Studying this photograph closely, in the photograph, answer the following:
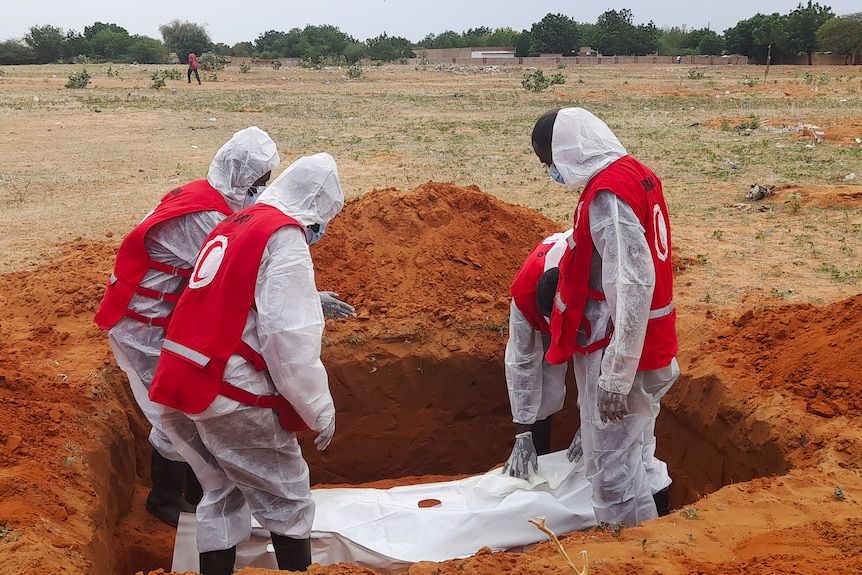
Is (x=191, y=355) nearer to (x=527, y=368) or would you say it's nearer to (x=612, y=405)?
(x=612, y=405)

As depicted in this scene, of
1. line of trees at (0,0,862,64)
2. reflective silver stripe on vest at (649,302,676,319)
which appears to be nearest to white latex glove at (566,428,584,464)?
reflective silver stripe on vest at (649,302,676,319)

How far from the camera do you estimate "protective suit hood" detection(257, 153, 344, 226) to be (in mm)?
3152

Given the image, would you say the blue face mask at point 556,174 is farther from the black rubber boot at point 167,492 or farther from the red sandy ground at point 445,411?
the black rubber boot at point 167,492

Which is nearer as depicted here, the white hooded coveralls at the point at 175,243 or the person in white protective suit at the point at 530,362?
the white hooded coveralls at the point at 175,243

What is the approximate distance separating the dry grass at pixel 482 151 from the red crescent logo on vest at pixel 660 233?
105 inches

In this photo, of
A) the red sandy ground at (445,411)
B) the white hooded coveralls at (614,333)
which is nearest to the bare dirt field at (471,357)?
the red sandy ground at (445,411)

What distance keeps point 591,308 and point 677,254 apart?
374cm

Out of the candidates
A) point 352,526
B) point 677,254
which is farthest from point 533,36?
point 352,526

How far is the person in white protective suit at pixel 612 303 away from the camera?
3.06 m

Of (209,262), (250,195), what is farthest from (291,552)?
(250,195)

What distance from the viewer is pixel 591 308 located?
11.1ft

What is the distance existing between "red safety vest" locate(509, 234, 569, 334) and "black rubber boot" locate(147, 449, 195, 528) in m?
2.01

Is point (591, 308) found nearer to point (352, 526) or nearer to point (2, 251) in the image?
point (352, 526)

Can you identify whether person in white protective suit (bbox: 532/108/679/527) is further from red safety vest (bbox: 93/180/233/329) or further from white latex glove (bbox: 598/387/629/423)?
red safety vest (bbox: 93/180/233/329)
